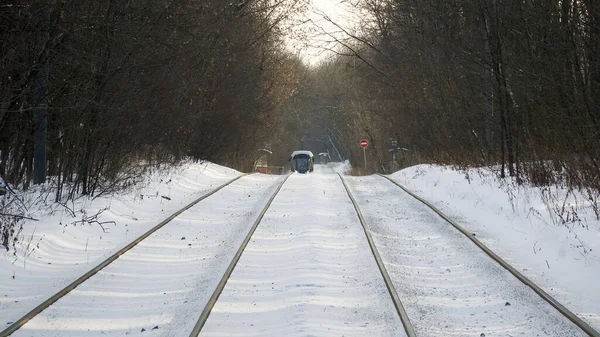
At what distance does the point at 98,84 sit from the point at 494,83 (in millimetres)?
11305

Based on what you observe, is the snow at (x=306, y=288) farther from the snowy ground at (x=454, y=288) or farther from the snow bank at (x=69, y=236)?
the snow bank at (x=69, y=236)

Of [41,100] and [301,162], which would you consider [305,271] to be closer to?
[41,100]

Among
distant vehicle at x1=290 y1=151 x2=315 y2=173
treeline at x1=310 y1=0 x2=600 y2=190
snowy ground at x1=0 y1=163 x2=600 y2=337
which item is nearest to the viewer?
snowy ground at x1=0 y1=163 x2=600 y2=337

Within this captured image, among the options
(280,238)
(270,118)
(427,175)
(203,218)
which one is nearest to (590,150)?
(280,238)

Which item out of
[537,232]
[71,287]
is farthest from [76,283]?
[537,232]

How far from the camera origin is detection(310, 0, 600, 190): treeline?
1503 centimetres

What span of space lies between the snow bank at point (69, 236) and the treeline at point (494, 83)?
8.77m

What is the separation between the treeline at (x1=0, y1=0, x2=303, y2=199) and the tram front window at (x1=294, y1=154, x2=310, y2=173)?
2089cm

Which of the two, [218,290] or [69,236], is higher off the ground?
[69,236]

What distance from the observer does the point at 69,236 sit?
13.0 m

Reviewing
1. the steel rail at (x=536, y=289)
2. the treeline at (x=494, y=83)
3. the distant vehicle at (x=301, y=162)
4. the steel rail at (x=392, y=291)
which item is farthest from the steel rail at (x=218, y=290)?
the distant vehicle at (x=301, y=162)

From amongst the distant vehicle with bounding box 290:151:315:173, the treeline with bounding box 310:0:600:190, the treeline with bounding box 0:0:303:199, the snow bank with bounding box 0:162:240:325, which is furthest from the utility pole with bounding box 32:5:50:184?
the distant vehicle with bounding box 290:151:315:173

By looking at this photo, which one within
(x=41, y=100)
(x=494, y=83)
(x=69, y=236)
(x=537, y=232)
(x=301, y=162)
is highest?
(x=494, y=83)

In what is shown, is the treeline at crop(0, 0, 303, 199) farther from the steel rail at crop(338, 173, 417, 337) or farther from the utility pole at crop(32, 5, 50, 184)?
the steel rail at crop(338, 173, 417, 337)
